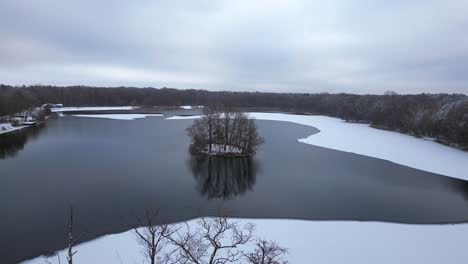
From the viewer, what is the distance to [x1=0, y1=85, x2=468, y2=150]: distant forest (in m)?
33.5

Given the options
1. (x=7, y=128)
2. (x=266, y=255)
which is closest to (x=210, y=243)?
(x=266, y=255)

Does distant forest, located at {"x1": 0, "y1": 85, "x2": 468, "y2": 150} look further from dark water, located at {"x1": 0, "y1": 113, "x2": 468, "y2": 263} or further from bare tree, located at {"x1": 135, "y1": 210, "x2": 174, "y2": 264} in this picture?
bare tree, located at {"x1": 135, "y1": 210, "x2": 174, "y2": 264}

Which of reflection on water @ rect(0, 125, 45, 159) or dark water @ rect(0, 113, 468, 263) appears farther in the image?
reflection on water @ rect(0, 125, 45, 159)

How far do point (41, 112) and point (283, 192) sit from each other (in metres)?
45.9

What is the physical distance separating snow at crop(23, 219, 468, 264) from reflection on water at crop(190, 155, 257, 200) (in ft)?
12.4

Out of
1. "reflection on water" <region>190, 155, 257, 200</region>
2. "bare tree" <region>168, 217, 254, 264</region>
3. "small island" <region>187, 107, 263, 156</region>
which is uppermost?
"small island" <region>187, 107, 263, 156</region>

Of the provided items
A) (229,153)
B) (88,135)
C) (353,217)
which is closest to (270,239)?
(353,217)

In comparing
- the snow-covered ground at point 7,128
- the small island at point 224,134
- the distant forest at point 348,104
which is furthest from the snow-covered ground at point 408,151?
the snow-covered ground at point 7,128

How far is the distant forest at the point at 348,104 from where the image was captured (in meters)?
33.5

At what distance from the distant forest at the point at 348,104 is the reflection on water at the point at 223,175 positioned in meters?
13.3

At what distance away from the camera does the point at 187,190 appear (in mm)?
15102

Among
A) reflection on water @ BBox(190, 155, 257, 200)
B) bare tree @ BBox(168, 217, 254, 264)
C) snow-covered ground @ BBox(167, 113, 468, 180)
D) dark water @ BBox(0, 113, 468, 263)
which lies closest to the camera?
bare tree @ BBox(168, 217, 254, 264)

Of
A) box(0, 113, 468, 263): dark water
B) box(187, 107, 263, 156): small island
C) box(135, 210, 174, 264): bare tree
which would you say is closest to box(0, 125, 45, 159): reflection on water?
box(0, 113, 468, 263): dark water

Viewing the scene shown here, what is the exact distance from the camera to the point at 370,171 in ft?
65.8
